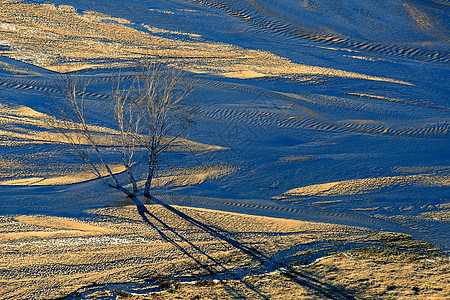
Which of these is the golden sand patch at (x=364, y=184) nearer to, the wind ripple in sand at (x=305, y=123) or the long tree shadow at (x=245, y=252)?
the wind ripple in sand at (x=305, y=123)

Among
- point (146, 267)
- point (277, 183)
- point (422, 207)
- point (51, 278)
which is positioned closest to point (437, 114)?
point (422, 207)

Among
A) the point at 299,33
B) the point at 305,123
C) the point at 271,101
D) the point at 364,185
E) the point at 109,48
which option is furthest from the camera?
the point at 299,33

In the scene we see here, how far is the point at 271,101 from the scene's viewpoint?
42.8 feet

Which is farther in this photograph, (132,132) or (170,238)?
(132,132)

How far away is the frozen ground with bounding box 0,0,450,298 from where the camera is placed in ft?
31.9

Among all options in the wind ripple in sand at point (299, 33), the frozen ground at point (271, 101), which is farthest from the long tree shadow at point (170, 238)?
the wind ripple in sand at point (299, 33)

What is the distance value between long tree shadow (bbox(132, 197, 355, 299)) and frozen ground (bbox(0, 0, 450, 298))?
0.66 meters

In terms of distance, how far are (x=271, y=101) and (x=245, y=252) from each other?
628cm

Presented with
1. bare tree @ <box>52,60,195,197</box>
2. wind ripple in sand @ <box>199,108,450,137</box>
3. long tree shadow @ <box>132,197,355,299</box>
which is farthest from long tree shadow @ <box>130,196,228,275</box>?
wind ripple in sand @ <box>199,108,450,137</box>

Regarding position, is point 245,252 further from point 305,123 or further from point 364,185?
point 305,123

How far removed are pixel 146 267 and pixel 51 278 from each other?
1.70m

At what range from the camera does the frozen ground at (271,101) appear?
31.9ft

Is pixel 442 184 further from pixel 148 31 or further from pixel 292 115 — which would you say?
pixel 148 31

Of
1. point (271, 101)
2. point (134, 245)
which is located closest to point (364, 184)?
point (271, 101)
